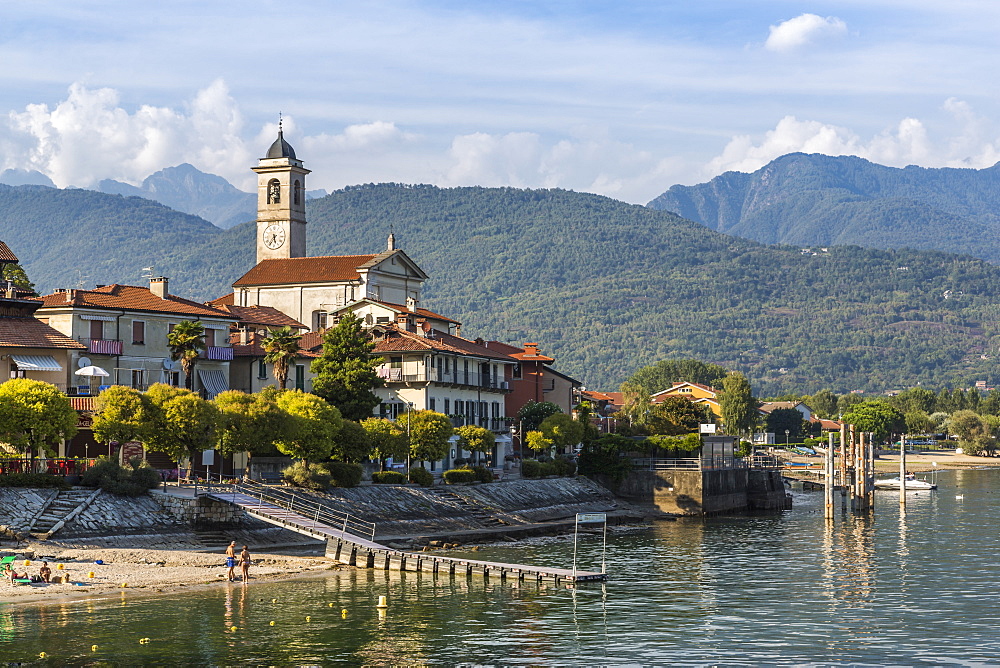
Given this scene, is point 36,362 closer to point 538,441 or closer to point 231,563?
point 231,563

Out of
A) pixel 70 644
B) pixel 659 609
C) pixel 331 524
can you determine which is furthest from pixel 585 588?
pixel 70 644

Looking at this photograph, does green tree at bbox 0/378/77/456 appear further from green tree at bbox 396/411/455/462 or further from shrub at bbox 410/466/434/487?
green tree at bbox 396/411/455/462

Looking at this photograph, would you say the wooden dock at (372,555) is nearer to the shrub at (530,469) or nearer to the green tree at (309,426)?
the green tree at (309,426)

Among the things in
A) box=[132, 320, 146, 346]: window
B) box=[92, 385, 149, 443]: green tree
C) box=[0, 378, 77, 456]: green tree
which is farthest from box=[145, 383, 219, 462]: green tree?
box=[132, 320, 146, 346]: window

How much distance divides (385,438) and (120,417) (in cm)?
1974

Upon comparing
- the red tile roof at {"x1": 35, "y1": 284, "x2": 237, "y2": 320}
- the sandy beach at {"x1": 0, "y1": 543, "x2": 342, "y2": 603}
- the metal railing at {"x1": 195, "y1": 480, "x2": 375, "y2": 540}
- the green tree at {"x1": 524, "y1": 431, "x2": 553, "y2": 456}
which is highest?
the red tile roof at {"x1": 35, "y1": 284, "x2": 237, "y2": 320}

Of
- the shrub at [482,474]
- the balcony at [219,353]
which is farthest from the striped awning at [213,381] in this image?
the shrub at [482,474]

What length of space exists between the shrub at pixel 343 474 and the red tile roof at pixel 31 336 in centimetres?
1711

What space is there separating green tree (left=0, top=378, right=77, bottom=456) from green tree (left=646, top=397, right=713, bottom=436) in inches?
3027

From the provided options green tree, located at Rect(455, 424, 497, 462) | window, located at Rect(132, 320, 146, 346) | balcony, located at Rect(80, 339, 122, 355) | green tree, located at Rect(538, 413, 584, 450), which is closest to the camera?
balcony, located at Rect(80, 339, 122, 355)

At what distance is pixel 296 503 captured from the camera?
238ft

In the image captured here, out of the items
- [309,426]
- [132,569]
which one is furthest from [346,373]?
[132,569]

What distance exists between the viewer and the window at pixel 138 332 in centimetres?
8731

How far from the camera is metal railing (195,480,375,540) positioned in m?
69.2
